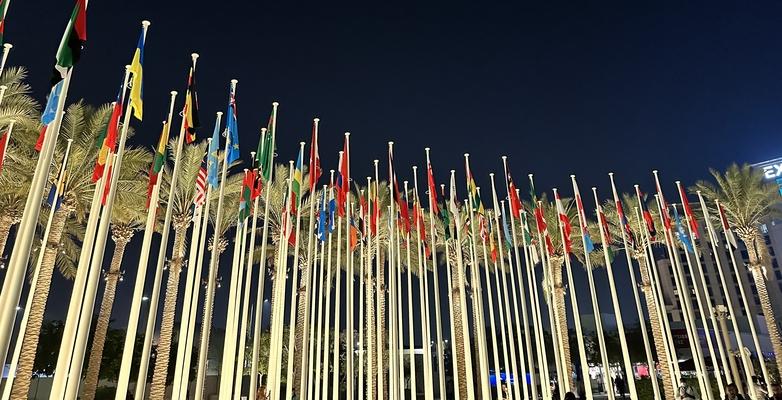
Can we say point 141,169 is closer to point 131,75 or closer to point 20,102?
point 20,102

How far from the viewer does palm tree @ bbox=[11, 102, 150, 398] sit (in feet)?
61.2

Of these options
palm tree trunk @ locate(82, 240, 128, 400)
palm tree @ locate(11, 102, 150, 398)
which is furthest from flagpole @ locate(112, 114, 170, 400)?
palm tree trunk @ locate(82, 240, 128, 400)

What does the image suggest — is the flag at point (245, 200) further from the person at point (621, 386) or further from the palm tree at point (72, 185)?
the person at point (621, 386)

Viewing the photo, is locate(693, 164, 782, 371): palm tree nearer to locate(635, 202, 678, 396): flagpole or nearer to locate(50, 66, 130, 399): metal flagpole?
locate(635, 202, 678, 396): flagpole

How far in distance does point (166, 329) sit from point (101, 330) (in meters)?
3.56

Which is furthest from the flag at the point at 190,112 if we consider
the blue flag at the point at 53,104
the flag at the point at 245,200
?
the blue flag at the point at 53,104

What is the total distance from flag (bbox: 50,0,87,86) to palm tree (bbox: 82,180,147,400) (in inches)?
502

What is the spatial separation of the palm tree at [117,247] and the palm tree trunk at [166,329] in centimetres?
231

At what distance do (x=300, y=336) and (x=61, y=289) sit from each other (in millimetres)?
40273

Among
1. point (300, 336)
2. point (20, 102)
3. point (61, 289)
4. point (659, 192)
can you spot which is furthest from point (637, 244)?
point (61, 289)

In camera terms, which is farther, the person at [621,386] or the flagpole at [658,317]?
the person at [621,386]

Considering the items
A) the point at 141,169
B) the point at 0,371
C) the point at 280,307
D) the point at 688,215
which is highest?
the point at 141,169

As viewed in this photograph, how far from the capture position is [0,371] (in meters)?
8.36

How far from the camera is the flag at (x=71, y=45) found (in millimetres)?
9727
